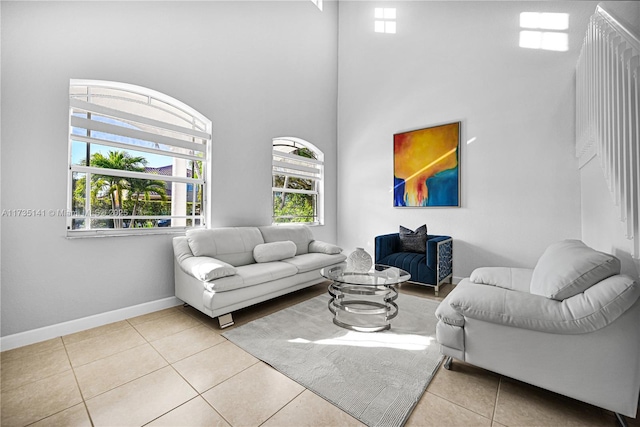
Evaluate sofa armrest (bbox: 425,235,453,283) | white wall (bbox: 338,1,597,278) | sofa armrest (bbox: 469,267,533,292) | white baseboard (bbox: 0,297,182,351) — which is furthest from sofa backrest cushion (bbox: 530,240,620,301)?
white baseboard (bbox: 0,297,182,351)

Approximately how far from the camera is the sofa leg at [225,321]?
248 cm

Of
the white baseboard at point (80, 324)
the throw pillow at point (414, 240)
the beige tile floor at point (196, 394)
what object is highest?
the throw pillow at point (414, 240)

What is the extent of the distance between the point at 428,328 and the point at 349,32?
211 inches

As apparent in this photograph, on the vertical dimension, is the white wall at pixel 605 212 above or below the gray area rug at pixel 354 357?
above

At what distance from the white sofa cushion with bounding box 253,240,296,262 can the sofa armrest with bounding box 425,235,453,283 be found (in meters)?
1.76

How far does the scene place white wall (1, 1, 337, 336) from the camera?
7.14 feet

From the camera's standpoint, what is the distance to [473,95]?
3.88 meters

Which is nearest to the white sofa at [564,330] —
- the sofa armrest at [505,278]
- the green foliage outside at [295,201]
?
the sofa armrest at [505,278]

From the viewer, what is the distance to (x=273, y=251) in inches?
131

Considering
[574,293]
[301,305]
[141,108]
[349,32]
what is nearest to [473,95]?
[349,32]

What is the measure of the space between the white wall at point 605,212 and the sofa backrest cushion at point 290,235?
3.16 metres

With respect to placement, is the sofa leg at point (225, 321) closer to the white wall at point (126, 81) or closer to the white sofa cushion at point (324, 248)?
the white wall at point (126, 81)

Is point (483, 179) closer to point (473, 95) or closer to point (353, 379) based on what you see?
point (473, 95)

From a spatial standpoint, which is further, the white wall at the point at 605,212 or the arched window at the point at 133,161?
the arched window at the point at 133,161
